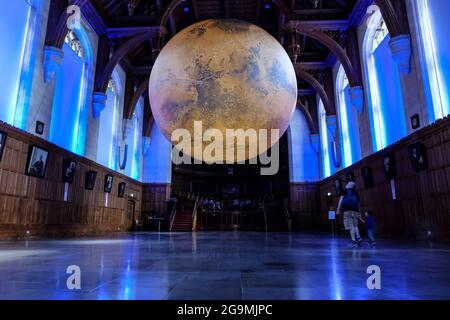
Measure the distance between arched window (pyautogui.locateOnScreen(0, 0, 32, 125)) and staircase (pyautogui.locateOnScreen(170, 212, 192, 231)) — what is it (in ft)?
41.9

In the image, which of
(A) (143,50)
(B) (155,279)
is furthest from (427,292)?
(A) (143,50)

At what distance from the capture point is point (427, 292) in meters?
1.97

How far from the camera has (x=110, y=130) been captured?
1802 centimetres

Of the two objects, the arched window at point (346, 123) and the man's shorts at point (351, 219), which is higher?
the arched window at point (346, 123)

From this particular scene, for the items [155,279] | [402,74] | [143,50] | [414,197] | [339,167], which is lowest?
[155,279]

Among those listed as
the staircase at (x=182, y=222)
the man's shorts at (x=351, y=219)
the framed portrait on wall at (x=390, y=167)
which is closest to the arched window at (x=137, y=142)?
the staircase at (x=182, y=222)

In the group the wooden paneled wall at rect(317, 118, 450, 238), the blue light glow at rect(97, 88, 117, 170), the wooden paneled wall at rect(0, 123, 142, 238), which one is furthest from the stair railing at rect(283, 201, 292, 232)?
the blue light glow at rect(97, 88, 117, 170)

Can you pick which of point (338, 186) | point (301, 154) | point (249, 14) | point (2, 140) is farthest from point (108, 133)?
point (301, 154)

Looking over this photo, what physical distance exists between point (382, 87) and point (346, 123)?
473cm

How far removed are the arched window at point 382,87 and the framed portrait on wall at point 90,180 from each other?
13296mm

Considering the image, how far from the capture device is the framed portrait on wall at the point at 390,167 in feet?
37.4

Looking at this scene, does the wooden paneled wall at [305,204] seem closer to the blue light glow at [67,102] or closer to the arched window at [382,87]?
the arched window at [382,87]

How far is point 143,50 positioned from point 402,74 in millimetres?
15503

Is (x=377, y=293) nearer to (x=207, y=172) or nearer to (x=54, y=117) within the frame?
(x=54, y=117)
